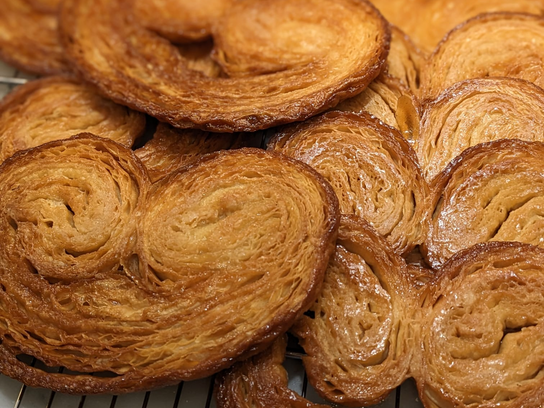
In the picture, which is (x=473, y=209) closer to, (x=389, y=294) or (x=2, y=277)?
(x=389, y=294)

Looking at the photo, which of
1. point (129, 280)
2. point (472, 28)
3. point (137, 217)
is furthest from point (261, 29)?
point (129, 280)

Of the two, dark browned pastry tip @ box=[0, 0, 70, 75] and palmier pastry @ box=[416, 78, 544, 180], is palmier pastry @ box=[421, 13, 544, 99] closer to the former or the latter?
palmier pastry @ box=[416, 78, 544, 180]

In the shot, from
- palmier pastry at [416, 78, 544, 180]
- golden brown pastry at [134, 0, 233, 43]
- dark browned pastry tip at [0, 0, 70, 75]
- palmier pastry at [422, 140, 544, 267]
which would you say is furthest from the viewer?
dark browned pastry tip at [0, 0, 70, 75]

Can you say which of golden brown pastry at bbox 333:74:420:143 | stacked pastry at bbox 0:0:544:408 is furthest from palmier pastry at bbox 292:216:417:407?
golden brown pastry at bbox 333:74:420:143

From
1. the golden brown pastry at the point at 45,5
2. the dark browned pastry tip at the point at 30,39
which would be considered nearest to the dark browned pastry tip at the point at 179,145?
the dark browned pastry tip at the point at 30,39

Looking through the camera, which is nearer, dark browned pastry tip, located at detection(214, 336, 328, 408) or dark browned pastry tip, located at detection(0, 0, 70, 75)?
dark browned pastry tip, located at detection(214, 336, 328, 408)

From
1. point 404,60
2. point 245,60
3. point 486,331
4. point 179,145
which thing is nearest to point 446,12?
point 404,60

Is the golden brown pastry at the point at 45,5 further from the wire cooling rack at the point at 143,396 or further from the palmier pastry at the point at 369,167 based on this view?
the wire cooling rack at the point at 143,396
